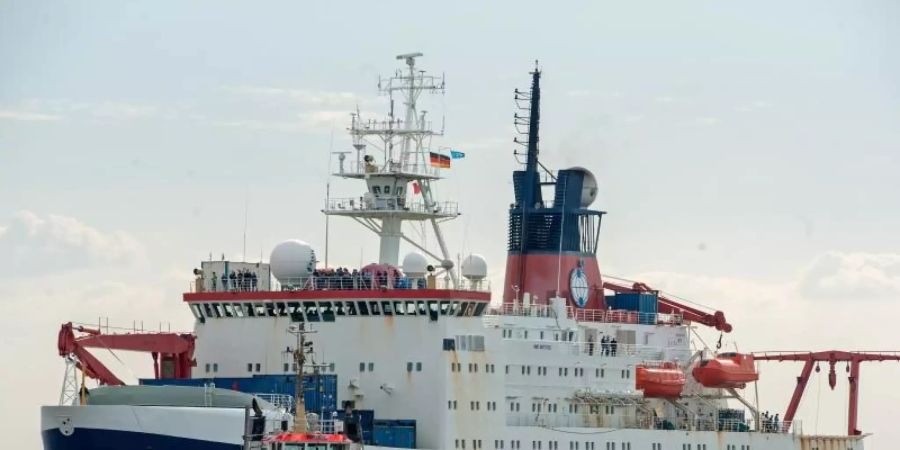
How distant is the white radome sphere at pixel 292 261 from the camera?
73.6m

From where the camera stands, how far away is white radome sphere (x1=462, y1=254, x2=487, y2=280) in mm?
78688

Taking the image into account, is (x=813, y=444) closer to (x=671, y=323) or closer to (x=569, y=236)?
(x=671, y=323)

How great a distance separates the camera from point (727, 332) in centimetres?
8900

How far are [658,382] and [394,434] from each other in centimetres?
1388

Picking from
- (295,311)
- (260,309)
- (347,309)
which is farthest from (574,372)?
(260,309)

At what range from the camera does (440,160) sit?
78.2 meters

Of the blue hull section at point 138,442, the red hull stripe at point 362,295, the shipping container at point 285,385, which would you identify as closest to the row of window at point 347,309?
the red hull stripe at point 362,295

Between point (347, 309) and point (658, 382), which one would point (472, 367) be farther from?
point (658, 382)

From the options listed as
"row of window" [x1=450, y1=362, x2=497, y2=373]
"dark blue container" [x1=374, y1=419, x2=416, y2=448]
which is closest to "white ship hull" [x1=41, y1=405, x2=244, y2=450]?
"dark blue container" [x1=374, y1=419, x2=416, y2=448]

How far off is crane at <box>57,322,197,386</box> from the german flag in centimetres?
1043

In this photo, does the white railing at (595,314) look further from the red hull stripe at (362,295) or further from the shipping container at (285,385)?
the shipping container at (285,385)

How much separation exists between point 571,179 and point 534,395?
1225 cm

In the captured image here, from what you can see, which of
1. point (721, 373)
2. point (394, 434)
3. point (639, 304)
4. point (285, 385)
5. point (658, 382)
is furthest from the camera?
point (639, 304)

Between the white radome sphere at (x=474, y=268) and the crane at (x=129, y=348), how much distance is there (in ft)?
33.2
